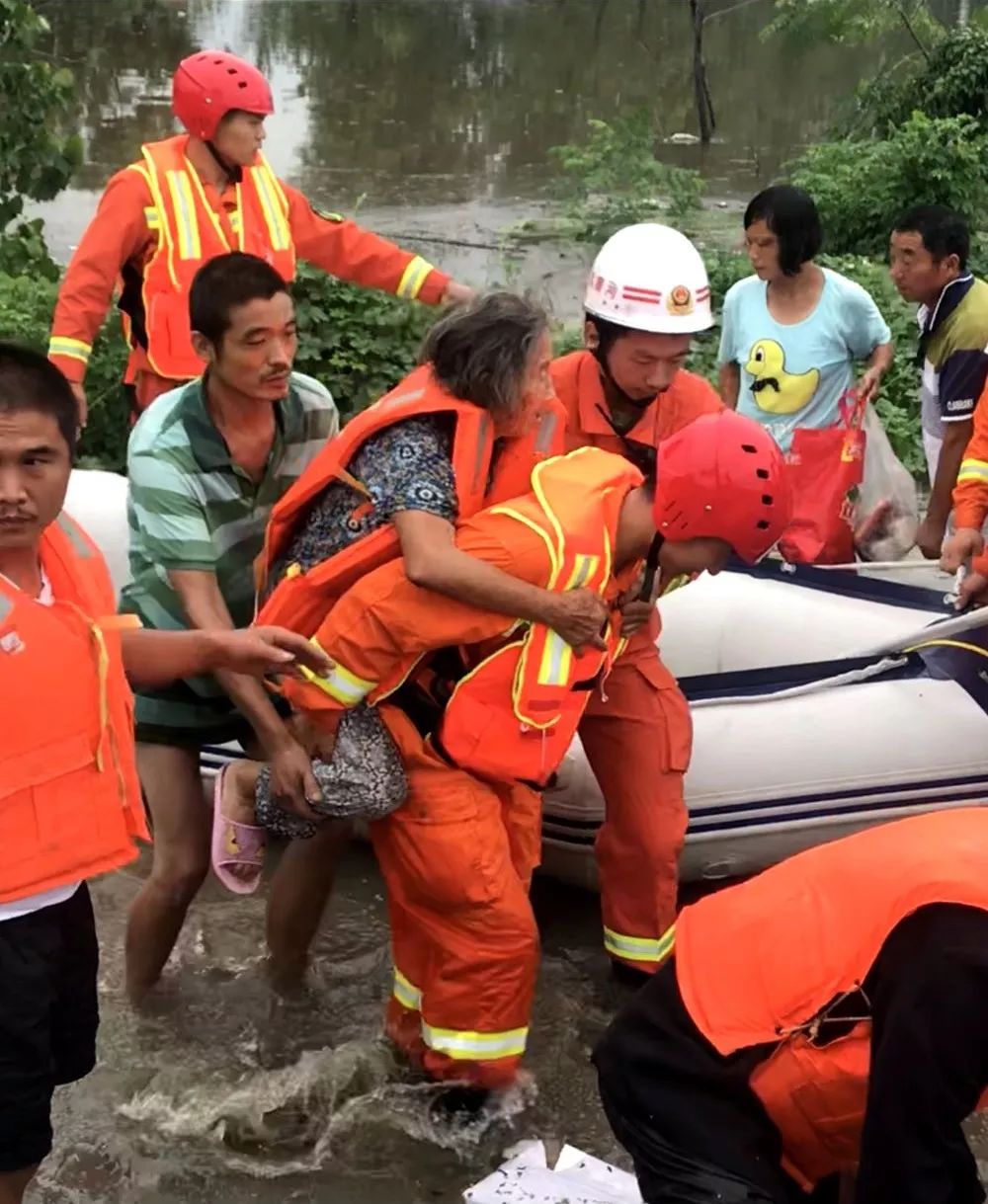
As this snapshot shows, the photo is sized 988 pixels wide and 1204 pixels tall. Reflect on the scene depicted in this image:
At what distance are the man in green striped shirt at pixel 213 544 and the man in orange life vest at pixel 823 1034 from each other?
1.06 metres

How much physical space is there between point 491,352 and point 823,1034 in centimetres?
136

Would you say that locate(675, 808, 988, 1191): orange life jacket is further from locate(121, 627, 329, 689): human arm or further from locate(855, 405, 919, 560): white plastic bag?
locate(855, 405, 919, 560): white plastic bag

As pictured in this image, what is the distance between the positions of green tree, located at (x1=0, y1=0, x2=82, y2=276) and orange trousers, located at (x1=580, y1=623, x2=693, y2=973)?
4.57 m

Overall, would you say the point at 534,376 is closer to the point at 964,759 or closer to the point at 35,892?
the point at 35,892

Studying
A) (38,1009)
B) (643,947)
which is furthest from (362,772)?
(643,947)

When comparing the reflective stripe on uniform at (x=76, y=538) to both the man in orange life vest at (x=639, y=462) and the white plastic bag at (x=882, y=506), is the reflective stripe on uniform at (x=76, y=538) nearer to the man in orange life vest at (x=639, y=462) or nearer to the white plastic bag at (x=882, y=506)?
the man in orange life vest at (x=639, y=462)

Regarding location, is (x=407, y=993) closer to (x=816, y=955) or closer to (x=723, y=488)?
(x=723, y=488)

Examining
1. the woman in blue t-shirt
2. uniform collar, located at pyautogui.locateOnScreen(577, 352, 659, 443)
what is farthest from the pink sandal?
the woman in blue t-shirt

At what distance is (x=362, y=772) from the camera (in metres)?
2.92

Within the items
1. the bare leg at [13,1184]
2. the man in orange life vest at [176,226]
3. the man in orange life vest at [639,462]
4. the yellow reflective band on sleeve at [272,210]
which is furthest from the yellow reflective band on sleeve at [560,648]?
the yellow reflective band on sleeve at [272,210]

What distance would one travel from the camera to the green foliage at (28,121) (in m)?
6.75

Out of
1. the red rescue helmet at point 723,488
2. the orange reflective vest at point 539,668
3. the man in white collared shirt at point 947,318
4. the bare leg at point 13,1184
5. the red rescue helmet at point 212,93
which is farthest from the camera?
the man in white collared shirt at point 947,318

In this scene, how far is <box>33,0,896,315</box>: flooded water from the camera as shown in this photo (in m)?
13.1

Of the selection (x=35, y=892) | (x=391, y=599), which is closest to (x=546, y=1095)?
(x=391, y=599)
